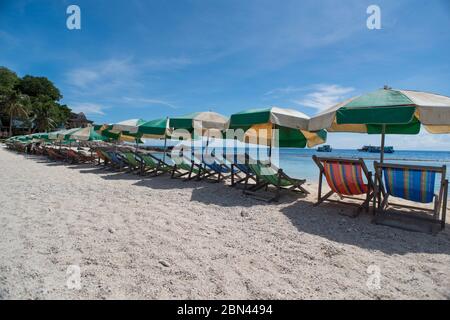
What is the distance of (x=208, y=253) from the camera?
259cm

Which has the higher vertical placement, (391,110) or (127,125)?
(127,125)

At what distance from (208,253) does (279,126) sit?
181 inches

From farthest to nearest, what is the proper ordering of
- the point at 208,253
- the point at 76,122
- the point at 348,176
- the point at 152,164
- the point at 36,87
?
the point at 76,122
the point at 36,87
the point at 152,164
the point at 348,176
the point at 208,253

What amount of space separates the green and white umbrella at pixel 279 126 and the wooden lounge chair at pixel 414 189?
5.87ft

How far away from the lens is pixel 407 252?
2.69 meters

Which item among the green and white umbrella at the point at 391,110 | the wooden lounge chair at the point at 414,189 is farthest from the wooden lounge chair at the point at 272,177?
the wooden lounge chair at the point at 414,189

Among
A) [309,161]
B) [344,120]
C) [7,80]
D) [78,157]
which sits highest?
[7,80]

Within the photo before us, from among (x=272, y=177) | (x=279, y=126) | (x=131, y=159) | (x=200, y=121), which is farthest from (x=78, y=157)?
(x=272, y=177)

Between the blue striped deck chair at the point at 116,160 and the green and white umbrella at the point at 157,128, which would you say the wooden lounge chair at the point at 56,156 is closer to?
the blue striped deck chair at the point at 116,160

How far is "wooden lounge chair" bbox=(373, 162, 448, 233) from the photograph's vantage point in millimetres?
3240

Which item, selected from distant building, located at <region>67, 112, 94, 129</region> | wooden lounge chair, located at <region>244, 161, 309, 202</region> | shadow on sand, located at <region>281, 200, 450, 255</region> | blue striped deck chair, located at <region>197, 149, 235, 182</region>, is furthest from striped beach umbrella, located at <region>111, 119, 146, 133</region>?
distant building, located at <region>67, 112, 94, 129</region>

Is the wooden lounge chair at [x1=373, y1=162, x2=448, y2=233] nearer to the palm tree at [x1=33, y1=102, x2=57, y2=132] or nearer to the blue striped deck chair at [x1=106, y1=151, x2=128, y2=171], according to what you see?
the blue striped deck chair at [x1=106, y1=151, x2=128, y2=171]

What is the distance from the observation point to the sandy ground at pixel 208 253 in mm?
1965

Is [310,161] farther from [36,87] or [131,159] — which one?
[36,87]
